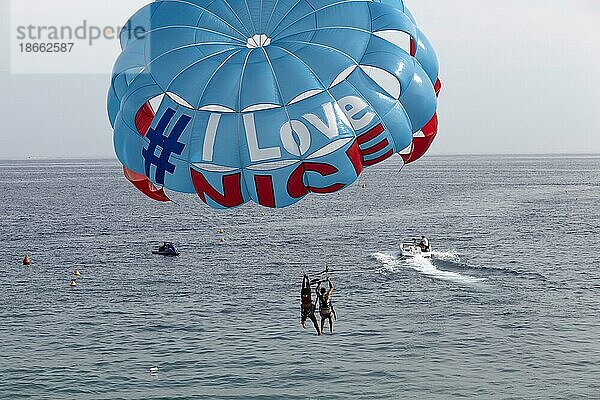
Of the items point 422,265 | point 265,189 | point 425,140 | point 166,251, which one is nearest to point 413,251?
point 422,265

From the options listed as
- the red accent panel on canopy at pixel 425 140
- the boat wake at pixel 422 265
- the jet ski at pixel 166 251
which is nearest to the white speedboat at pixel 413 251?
the boat wake at pixel 422 265

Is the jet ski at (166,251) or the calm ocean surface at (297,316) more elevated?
the jet ski at (166,251)

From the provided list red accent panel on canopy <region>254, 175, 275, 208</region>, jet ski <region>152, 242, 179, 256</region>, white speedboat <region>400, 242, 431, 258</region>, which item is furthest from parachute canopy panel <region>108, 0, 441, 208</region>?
jet ski <region>152, 242, 179, 256</region>

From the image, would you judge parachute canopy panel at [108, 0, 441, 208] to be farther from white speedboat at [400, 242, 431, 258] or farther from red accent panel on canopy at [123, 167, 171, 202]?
white speedboat at [400, 242, 431, 258]

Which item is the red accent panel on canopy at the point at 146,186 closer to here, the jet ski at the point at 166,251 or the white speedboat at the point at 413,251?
the white speedboat at the point at 413,251

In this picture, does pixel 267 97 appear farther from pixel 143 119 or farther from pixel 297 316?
pixel 297 316

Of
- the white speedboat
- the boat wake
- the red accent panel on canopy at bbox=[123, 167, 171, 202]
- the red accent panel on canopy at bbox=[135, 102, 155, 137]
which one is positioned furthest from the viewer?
the white speedboat
